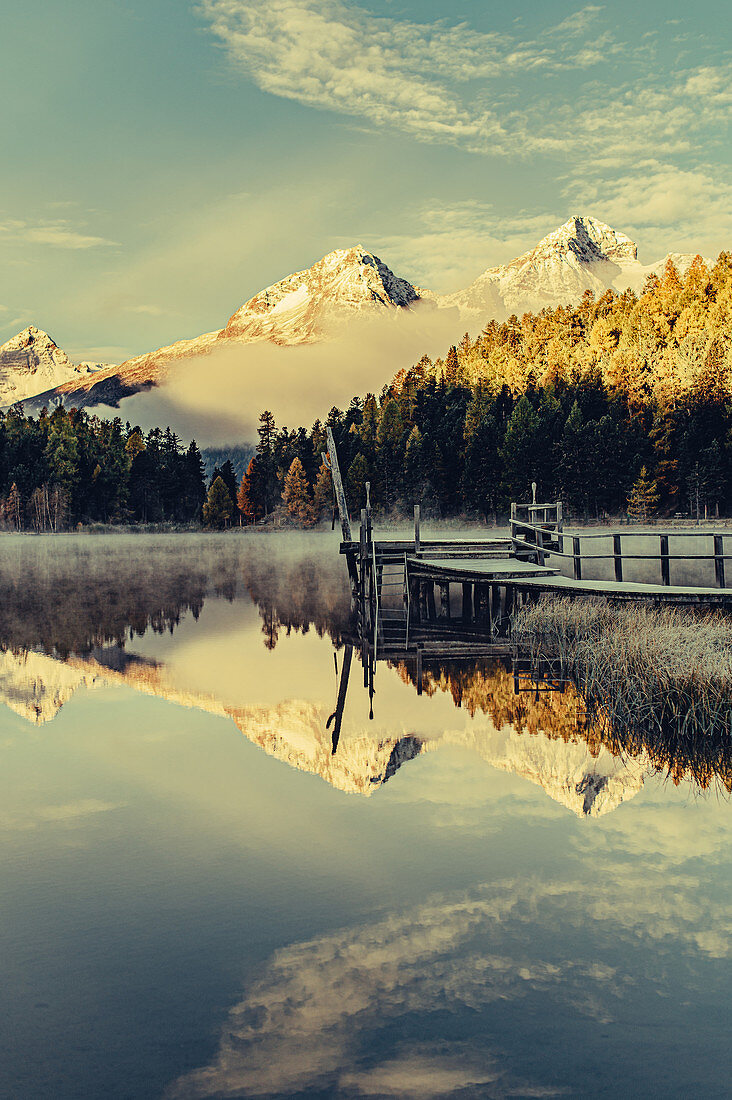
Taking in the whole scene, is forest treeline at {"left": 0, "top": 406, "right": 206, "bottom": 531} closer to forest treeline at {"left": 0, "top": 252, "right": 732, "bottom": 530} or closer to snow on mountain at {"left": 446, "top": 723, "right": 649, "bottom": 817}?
forest treeline at {"left": 0, "top": 252, "right": 732, "bottom": 530}

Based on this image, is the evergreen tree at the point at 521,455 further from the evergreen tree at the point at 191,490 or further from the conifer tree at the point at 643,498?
the evergreen tree at the point at 191,490

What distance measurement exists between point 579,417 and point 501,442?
38.9 ft

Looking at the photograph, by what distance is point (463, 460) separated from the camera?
97.6 metres

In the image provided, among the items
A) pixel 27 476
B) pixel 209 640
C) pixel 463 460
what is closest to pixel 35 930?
pixel 209 640

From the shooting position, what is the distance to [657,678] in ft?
45.8

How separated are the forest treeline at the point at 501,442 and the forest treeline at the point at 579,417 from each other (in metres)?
0.17

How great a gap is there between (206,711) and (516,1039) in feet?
36.7

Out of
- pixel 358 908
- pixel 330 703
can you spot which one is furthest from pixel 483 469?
pixel 358 908

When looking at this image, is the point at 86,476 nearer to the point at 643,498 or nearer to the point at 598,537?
the point at 643,498

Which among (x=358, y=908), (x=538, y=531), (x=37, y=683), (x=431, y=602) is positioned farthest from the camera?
(x=431, y=602)

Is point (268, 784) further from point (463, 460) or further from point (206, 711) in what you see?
point (463, 460)

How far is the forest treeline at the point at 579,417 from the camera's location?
82.1 metres

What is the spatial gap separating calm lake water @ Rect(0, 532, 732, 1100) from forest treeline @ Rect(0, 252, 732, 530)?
2789 inches

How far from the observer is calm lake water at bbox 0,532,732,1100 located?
5441mm
